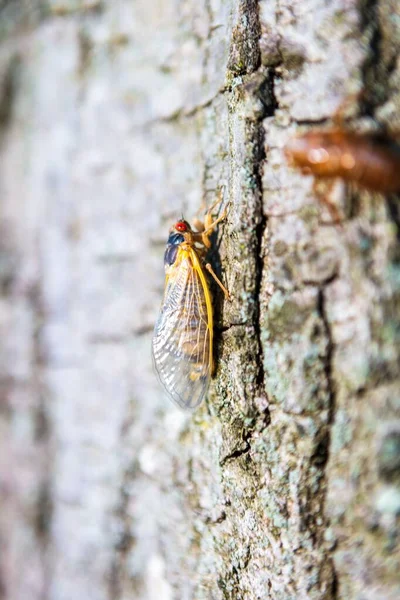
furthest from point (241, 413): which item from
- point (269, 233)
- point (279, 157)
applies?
point (279, 157)

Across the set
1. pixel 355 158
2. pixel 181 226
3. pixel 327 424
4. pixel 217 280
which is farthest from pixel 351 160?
pixel 181 226

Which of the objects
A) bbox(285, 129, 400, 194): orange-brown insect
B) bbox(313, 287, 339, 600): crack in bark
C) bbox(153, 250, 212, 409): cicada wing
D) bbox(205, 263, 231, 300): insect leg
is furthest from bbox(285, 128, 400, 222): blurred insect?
bbox(153, 250, 212, 409): cicada wing

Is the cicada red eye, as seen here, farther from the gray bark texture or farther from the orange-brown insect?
the orange-brown insect

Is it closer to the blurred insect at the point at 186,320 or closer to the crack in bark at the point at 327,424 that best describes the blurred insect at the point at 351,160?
the crack in bark at the point at 327,424

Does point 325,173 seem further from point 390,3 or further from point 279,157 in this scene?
point 390,3

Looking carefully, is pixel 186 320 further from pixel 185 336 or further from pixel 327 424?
pixel 327 424
